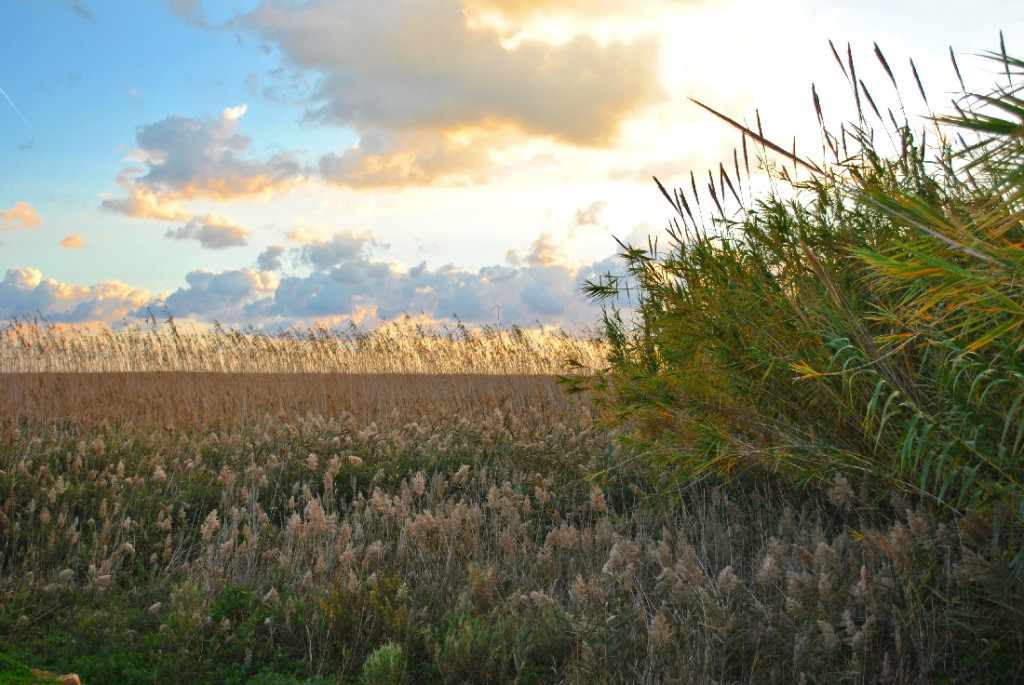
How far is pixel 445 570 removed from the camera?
368 centimetres

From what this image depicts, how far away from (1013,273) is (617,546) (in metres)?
2.05

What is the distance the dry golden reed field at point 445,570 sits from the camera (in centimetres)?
278

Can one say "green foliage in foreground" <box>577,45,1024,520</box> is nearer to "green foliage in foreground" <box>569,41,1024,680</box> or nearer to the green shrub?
"green foliage in foreground" <box>569,41,1024,680</box>

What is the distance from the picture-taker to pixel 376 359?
49.3ft

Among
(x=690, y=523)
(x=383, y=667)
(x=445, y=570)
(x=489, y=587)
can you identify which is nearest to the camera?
(x=383, y=667)

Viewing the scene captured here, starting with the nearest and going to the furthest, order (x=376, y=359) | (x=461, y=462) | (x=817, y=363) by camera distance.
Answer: (x=817, y=363), (x=461, y=462), (x=376, y=359)

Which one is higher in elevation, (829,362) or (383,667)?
(829,362)

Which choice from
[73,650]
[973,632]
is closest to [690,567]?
[973,632]

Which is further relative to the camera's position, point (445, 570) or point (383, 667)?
point (445, 570)

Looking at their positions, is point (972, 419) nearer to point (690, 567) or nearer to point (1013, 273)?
point (690, 567)

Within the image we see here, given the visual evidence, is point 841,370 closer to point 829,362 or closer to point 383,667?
point 829,362

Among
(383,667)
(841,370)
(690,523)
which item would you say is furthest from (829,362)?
(383,667)

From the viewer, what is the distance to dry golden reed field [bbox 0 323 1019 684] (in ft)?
9.12

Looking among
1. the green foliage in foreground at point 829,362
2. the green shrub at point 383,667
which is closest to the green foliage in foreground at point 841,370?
the green foliage in foreground at point 829,362
